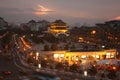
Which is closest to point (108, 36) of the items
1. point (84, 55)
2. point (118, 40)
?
point (118, 40)

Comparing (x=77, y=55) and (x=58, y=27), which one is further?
(x=58, y=27)

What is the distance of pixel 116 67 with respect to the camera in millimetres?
15203

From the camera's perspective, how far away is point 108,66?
600 inches

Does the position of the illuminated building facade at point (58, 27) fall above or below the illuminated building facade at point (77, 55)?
above

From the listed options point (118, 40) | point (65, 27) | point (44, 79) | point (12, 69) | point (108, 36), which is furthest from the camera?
point (65, 27)

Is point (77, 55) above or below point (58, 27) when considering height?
below

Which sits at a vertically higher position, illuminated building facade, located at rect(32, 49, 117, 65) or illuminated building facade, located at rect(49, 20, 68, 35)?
illuminated building facade, located at rect(49, 20, 68, 35)

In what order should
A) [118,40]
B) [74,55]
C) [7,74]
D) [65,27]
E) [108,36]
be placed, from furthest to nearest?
1. [65,27]
2. [108,36]
3. [118,40]
4. [74,55]
5. [7,74]

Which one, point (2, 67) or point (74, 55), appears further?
point (74, 55)

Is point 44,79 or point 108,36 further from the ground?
point 108,36

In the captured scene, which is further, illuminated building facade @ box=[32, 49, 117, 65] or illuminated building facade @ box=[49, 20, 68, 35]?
illuminated building facade @ box=[49, 20, 68, 35]

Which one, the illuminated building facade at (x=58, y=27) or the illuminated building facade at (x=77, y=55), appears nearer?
the illuminated building facade at (x=77, y=55)

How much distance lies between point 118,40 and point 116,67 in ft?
56.9

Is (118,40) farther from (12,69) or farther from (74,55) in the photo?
(12,69)
